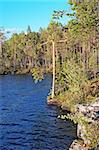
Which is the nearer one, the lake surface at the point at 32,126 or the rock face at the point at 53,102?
the lake surface at the point at 32,126

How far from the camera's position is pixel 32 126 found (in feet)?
123

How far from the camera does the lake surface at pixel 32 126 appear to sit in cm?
3084

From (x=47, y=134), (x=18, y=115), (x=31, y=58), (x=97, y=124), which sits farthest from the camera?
(x=31, y=58)

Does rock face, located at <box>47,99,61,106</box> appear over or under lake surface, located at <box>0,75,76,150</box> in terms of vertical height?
over

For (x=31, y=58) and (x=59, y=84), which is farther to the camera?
(x=31, y=58)

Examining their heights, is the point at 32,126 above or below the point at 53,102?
below

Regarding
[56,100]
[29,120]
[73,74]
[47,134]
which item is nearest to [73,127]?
[47,134]

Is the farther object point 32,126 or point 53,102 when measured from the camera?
point 53,102

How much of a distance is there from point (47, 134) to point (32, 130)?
2428 mm

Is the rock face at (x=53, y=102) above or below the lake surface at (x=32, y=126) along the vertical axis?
A: above

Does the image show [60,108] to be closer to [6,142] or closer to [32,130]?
[32,130]

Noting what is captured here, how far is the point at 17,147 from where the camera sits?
30.1 metres

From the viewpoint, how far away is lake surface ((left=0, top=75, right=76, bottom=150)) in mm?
30844

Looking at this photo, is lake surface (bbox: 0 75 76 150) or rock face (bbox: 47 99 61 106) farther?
rock face (bbox: 47 99 61 106)
